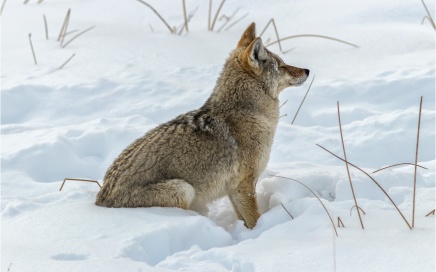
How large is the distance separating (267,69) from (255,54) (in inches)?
6.7

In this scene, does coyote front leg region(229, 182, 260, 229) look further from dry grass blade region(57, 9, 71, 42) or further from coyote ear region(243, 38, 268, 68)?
dry grass blade region(57, 9, 71, 42)

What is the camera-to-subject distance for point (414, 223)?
4449 mm

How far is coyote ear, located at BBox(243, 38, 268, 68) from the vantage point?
5.53 metres

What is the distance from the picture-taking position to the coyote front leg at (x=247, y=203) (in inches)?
210

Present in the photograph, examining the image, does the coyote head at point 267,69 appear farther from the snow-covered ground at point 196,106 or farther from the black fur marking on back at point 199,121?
the snow-covered ground at point 196,106

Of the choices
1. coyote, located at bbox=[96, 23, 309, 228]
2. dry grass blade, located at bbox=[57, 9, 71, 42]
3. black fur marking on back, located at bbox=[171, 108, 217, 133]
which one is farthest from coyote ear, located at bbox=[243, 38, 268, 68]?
dry grass blade, located at bbox=[57, 9, 71, 42]

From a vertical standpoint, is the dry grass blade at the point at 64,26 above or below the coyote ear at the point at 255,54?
below

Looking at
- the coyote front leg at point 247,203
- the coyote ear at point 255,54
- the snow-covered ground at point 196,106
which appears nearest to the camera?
the snow-covered ground at point 196,106

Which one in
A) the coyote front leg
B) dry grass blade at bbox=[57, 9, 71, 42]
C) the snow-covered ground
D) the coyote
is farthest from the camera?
dry grass blade at bbox=[57, 9, 71, 42]

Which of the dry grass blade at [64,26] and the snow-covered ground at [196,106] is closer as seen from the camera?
the snow-covered ground at [196,106]

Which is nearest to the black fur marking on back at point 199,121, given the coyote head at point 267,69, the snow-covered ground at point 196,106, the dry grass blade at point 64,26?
the coyote head at point 267,69

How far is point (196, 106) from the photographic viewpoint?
316 inches

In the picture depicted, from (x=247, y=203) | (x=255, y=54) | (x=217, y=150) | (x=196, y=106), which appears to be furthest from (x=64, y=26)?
(x=247, y=203)

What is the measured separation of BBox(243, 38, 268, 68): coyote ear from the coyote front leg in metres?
0.98
